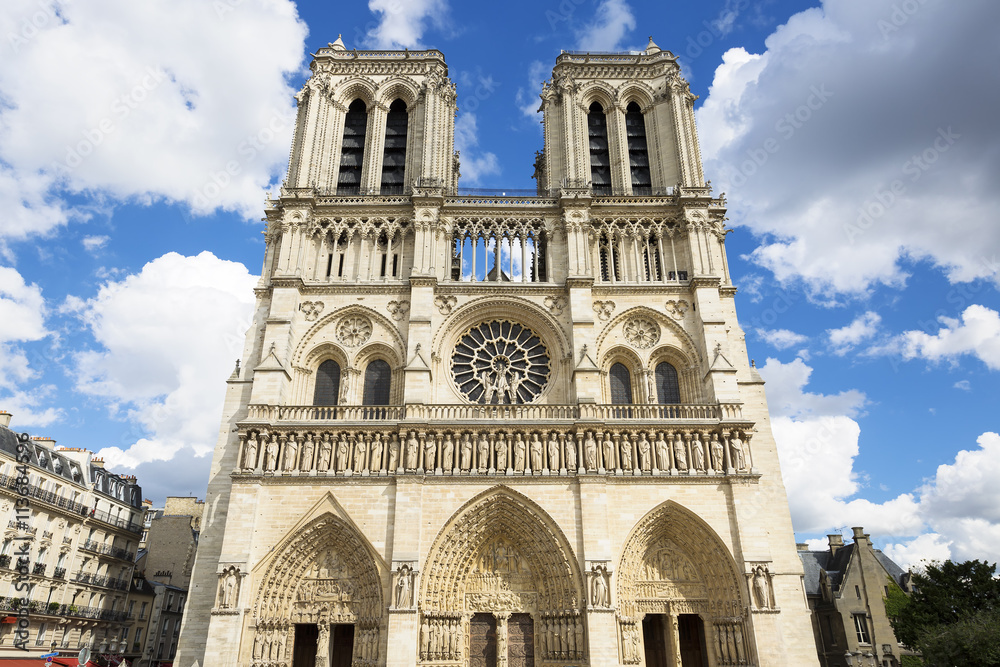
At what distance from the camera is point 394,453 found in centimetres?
1923

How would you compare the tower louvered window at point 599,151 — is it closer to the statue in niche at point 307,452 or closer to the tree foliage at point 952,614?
the statue in niche at point 307,452

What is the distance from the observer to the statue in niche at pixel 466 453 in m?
19.1

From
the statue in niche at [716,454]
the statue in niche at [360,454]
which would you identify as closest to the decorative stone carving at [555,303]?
the statue in niche at [716,454]

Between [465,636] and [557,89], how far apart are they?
65.7ft

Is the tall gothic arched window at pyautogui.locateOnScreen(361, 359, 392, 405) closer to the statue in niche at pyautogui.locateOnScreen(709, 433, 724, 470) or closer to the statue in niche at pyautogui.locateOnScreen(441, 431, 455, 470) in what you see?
the statue in niche at pyautogui.locateOnScreen(441, 431, 455, 470)

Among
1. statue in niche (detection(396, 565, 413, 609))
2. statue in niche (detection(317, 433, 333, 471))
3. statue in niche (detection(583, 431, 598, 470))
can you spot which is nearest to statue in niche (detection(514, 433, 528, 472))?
statue in niche (detection(583, 431, 598, 470))

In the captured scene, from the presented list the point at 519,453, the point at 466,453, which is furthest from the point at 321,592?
the point at 519,453

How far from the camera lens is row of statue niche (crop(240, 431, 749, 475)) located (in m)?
19.2

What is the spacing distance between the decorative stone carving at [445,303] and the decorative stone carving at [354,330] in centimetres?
234

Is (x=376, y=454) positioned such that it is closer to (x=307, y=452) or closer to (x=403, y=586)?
(x=307, y=452)

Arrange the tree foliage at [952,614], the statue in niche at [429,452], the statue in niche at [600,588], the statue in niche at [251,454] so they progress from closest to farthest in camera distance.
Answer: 1. the tree foliage at [952,614]
2. the statue in niche at [600,588]
3. the statue in niche at [251,454]
4. the statue in niche at [429,452]

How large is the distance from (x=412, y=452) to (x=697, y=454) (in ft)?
27.1

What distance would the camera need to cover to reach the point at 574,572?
713 inches

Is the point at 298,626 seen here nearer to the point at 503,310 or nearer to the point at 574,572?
the point at 574,572
